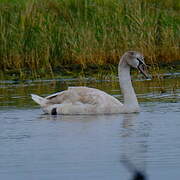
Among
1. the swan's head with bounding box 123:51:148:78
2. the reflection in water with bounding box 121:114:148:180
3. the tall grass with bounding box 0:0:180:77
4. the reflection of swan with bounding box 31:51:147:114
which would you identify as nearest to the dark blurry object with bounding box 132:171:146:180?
the reflection in water with bounding box 121:114:148:180

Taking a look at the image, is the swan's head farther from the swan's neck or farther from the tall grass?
the tall grass

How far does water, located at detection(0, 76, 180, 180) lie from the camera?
320 inches

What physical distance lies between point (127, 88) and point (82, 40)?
511cm

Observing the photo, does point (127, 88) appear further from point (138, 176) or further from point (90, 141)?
point (138, 176)

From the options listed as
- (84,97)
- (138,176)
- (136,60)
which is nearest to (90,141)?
(84,97)

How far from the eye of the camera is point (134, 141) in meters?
9.80

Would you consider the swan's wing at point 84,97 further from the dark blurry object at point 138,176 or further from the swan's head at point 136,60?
the dark blurry object at point 138,176

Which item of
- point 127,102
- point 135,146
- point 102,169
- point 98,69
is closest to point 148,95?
point 127,102

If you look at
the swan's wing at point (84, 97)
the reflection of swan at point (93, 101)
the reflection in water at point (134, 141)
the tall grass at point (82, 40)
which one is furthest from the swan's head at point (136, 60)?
the tall grass at point (82, 40)

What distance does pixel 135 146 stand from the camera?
9453 millimetres

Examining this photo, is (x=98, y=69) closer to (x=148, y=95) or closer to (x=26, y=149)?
(x=148, y=95)

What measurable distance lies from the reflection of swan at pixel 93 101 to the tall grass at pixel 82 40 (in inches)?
158

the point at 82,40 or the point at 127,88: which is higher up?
the point at 82,40

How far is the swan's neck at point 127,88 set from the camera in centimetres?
1240
